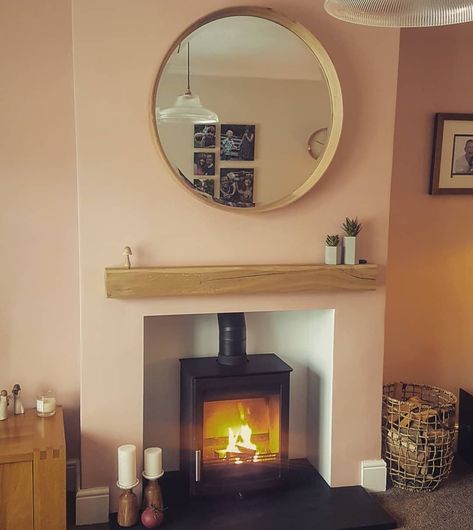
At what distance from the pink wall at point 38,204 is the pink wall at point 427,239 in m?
1.51

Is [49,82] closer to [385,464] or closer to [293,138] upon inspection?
[293,138]

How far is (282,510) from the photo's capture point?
2549mm

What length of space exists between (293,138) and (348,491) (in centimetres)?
151

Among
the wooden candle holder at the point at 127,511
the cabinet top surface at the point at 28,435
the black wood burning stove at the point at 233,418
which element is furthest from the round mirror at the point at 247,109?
the wooden candle holder at the point at 127,511

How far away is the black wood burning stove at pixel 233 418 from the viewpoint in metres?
2.60

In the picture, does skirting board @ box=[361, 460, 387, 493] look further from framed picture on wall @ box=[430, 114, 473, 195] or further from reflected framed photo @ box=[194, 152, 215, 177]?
reflected framed photo @ box=[194, 152, 215, 177]

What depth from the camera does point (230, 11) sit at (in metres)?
2.44

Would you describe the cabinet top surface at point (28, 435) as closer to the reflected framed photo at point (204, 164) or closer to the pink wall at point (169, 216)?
the pink wall at point (169, 216)

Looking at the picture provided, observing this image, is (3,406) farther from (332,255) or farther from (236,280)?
(332,255)

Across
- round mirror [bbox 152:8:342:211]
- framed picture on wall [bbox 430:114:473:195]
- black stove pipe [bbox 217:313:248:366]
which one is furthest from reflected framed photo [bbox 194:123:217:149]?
framed picture on wall [bbox 430:114:473:195]

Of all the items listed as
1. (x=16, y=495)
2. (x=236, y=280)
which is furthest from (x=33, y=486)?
(x=236, y=280)

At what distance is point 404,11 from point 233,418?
72.1 inches

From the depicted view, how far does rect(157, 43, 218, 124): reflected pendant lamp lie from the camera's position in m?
2.43

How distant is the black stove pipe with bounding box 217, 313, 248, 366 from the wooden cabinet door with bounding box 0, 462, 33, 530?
2.93ft
